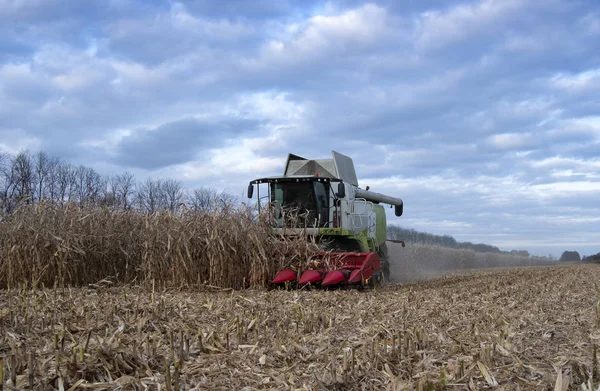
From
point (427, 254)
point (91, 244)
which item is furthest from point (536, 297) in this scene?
point (427, 254)

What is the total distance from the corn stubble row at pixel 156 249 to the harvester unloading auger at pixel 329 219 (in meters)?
0.45

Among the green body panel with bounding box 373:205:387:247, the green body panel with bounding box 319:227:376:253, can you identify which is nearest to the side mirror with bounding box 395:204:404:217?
the green body panel with bounding box 373:205:387:247

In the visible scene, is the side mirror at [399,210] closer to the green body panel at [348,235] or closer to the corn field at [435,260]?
the corn field at [435,260]

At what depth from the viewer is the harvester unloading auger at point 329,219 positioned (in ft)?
34.2

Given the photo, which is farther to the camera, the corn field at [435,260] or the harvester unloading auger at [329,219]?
the corn field at [435,260]

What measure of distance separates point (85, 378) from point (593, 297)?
8.27 meters

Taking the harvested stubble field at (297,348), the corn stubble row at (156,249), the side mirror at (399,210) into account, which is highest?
the side mirror at (399,210)

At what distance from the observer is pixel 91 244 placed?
1176cm

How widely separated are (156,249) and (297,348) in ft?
24.0

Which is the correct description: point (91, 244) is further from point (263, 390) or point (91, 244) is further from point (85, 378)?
point (263, 390)

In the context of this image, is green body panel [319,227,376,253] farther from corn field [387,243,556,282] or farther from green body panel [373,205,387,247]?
corn field [387,243,556,282]

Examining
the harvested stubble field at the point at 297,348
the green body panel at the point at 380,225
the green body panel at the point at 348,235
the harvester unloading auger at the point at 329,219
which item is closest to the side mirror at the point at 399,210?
the green body panel at the point at 380,225

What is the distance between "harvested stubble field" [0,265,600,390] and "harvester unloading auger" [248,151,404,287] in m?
3.49

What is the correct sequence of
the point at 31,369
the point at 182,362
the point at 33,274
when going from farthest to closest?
the point at 33,274, the point at 182,362, the point at 31,369
